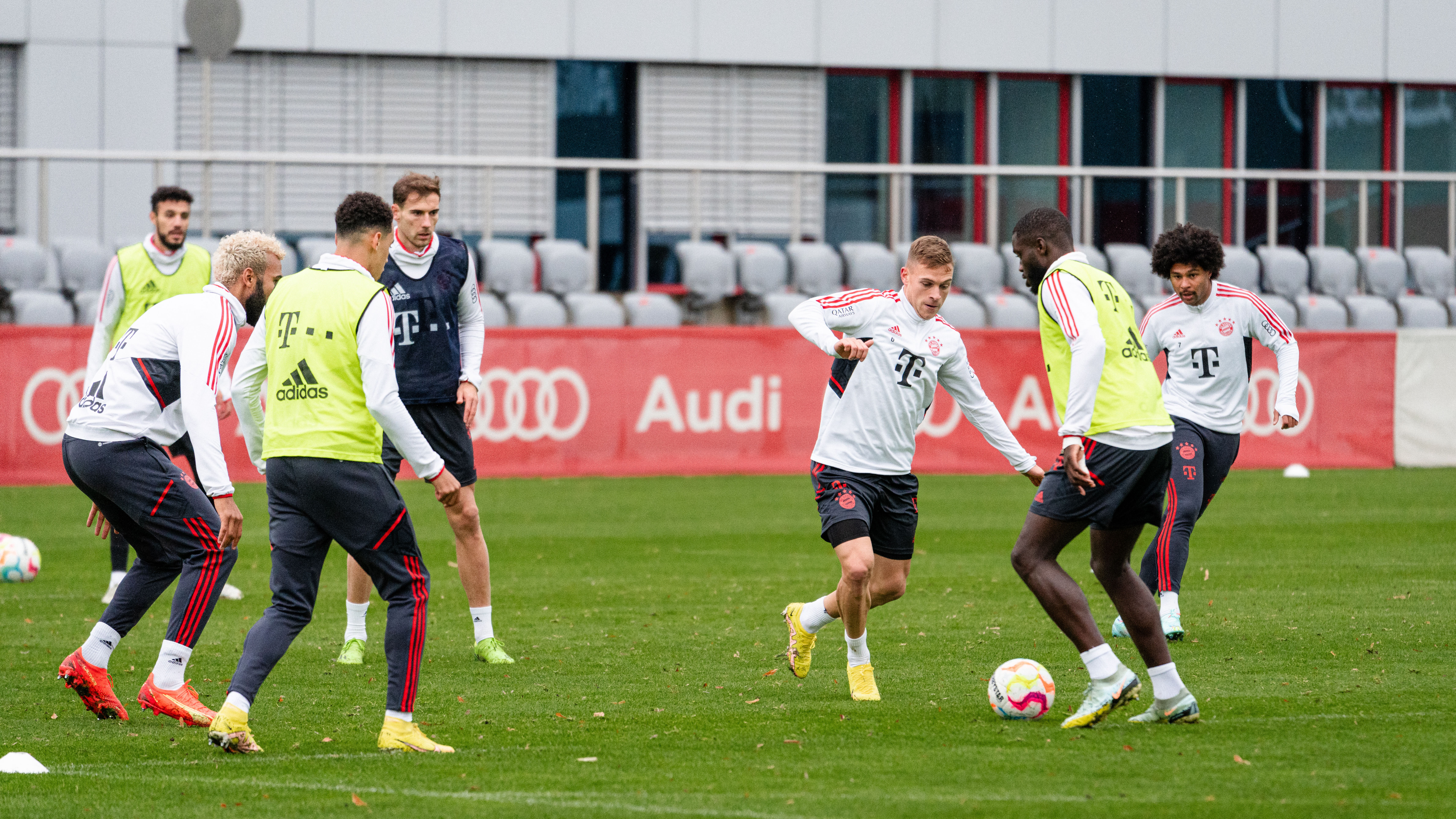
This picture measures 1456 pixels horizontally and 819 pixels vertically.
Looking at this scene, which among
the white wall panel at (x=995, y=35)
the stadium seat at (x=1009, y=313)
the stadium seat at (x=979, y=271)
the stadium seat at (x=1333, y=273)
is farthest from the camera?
the white wall panel at (x=995, y=35)

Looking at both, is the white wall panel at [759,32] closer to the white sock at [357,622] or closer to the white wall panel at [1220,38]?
the white wall panel at [1220,38]

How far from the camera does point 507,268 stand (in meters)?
20.6

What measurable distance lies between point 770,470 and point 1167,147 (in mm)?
12726

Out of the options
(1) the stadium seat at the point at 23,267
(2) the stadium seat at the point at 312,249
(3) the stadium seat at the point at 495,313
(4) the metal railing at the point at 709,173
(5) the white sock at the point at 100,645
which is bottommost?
(5) the white sock at the point at 100,645

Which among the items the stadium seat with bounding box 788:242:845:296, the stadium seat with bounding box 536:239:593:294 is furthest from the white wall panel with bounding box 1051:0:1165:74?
the stadium seat with bounding box 536:239:593:294

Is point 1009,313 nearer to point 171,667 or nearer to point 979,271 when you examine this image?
point 979,271

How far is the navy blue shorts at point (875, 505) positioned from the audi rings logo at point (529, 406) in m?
10.4

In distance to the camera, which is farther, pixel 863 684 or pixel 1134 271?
pixel 1134 271

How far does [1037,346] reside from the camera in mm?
18375

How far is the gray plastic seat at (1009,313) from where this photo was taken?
20859 millimetres

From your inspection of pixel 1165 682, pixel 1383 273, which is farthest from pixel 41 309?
pixel 1383 273

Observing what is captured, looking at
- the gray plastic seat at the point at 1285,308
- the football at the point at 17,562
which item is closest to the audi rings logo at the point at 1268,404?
the gray plastic seat at the point at 1285,308

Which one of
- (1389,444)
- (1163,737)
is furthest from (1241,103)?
(1163,737)

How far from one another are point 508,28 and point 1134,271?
32.4 ft
